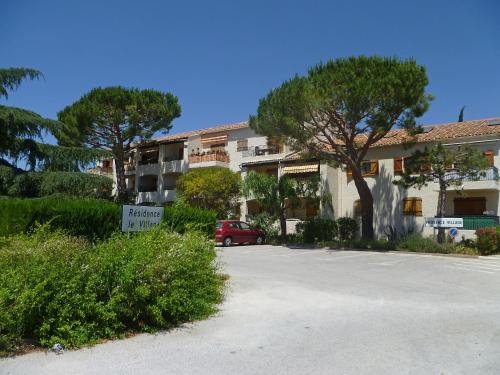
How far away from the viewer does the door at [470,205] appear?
2569cm

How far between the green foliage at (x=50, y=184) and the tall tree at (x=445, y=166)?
49.3 ft

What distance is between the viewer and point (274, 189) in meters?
28.0

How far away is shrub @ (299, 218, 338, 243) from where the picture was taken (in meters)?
27.0

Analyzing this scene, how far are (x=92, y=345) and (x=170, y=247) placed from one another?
2247mm

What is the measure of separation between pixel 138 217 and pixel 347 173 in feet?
74.3

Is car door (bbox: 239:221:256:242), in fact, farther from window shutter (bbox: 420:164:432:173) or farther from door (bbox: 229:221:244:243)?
window shutter (bbox: 420:164:432:173)

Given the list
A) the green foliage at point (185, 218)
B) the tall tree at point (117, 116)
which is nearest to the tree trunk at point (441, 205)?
the green foliage at point (185, 218)

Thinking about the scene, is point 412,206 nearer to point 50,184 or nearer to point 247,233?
point 247,233

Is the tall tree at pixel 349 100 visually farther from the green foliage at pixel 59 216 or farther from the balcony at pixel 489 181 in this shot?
the green foliage at pixel 59 216

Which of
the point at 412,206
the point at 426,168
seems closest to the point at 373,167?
the point at 412,206

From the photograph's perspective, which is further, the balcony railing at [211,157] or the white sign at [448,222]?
the balcony railing at [211,157]

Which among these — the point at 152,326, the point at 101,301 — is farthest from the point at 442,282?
the point at 101,301

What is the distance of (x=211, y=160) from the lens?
35.1 metres

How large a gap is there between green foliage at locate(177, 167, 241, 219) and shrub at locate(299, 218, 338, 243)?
19.7 ft
